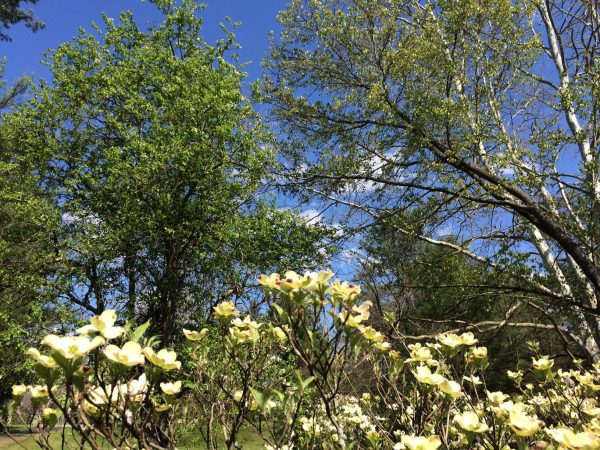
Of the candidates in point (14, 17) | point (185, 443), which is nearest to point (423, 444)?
point (185, 443)

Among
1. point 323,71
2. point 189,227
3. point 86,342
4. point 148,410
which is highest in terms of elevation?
point 323,71

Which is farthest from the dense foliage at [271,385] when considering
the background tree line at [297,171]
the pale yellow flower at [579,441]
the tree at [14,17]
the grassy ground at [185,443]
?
the tree at [14,17]

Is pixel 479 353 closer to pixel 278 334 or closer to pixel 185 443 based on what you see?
pixel 278 334

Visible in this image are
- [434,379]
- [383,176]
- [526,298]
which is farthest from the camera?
[383,176]

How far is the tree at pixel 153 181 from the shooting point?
770 centimetres

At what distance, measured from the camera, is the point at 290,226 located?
8.94m

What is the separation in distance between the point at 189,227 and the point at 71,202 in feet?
7.32

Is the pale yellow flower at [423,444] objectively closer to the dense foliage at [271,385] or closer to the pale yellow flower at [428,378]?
the dense foliage at [271,385]

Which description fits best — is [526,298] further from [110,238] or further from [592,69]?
[110,238]

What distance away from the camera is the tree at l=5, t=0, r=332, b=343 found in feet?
25.3

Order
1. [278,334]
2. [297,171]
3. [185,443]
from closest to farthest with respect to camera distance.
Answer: [278,334] < [185,443] < [297,171]

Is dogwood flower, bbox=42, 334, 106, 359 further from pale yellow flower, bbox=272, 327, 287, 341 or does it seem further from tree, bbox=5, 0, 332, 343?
tree, bbox=5, 0, 332, 343

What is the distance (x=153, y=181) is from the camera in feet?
25.4

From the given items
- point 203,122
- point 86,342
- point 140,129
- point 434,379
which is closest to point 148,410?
point 86,342
